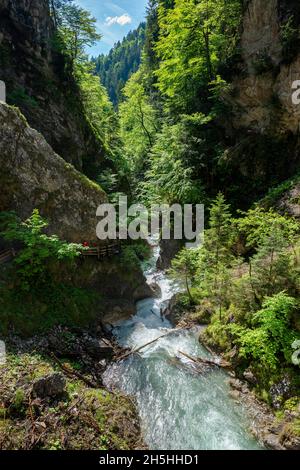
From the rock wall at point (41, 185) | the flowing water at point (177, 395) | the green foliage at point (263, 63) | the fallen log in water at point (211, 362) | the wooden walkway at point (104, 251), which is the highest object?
the green foliage at point (263, 63)

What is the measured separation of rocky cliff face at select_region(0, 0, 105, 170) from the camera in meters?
19.5

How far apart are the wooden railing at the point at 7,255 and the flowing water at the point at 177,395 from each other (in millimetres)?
5889

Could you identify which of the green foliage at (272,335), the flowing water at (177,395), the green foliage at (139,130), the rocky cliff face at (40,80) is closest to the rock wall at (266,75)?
the rocky cliff face at (40,80)

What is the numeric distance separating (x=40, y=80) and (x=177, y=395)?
68.0 ft

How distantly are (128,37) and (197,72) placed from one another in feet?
607

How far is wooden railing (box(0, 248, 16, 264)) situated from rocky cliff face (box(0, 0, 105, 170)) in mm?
8612

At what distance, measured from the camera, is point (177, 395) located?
1052 centimetres

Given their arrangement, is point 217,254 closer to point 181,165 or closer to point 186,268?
point 186,268

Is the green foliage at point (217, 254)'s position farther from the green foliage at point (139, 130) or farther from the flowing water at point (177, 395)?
the green foliage at point (139, 130)

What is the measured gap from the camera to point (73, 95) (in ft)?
76.0

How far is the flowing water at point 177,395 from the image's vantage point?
879 cm

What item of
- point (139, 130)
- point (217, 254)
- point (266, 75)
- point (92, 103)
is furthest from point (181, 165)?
point (139, 130)

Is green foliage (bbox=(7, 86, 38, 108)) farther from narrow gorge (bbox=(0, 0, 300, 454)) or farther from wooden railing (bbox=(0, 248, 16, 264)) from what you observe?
wooden railing (bbox=(0, 248, 16, 264))

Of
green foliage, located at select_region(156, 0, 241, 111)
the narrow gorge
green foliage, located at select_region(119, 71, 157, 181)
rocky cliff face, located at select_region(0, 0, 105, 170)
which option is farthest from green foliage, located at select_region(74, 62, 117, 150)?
green foliage, located at select_region(156, 0, 241, 111)
